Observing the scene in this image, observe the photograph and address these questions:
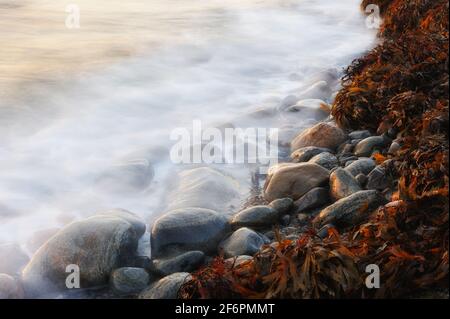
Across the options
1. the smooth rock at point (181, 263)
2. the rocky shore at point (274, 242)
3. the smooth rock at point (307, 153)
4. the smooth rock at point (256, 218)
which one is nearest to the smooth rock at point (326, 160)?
the rocky shore at point (274, 242)

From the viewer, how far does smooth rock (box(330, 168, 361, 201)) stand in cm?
398

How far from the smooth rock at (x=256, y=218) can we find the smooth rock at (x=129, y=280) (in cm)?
83

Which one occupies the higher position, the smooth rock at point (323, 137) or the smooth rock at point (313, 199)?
the smooth rock at point (323, 137)

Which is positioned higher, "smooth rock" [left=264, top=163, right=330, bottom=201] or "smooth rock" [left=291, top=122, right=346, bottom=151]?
"smooth rock" [left=291, top=122, right=346, bottom=151]

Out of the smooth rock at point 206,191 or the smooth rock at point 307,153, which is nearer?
the smooth rock at point 206,191

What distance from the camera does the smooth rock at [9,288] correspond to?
11.1 ft

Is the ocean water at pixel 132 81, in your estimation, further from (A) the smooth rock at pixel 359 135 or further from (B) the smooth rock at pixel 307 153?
(A) the smooth rock at pixel 359 135

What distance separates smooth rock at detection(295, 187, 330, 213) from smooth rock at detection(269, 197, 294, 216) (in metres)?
0.06

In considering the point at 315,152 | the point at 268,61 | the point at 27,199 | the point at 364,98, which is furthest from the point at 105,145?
the point at 268,61

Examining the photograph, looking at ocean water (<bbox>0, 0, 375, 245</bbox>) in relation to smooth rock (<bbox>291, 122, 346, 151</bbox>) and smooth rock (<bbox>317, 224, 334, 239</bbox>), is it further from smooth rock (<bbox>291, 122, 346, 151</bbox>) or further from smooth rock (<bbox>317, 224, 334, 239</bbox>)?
smooth rock (<bbox>317, 224, 334, 239</bbox>)

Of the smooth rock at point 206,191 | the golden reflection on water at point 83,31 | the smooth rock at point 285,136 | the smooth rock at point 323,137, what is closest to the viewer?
the smooth rock at point 206,191

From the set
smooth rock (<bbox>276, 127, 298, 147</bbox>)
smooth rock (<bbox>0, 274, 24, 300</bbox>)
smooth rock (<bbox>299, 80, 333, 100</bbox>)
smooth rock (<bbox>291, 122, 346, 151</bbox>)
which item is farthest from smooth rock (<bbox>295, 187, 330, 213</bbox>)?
smooth rock (<bbox>299, 80, 333, 100</bbox>)

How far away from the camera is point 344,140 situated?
5094 millimetres

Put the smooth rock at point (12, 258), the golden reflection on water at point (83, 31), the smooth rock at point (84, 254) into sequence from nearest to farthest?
the smooth rock at point (84, 254) < the smooth rock at point (12, 258) < the golden reflection on water at point (83, 31)
